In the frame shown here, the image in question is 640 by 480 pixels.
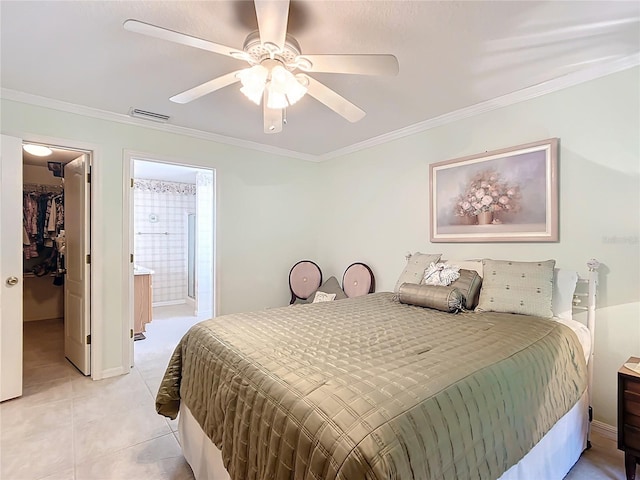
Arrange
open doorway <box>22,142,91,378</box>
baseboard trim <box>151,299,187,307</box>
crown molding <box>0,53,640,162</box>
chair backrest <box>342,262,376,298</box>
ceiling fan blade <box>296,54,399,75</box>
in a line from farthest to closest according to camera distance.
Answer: baseboard trim <box>151,299,187,307</box>, chair backrest <box>342,262,376,298</box>, open doorway <box>22,142,91,378</box>, crown molding <box>0,53,640,162</box>, ceiling fan blade <box>296,54,399,75</box>

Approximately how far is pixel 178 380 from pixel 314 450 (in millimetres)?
1372

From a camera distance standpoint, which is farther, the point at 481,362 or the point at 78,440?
the point at 78,440

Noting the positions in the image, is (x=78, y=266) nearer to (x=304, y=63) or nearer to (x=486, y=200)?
(x=304, y=63)

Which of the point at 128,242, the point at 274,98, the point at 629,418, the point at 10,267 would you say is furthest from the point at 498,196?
the point at 10,267

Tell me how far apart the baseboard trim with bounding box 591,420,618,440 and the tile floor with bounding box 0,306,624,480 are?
0.06m

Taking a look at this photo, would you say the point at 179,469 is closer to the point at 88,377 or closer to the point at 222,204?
the point at 88,377

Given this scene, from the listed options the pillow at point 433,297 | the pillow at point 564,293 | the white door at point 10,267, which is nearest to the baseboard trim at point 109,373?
the white door at point 10,267

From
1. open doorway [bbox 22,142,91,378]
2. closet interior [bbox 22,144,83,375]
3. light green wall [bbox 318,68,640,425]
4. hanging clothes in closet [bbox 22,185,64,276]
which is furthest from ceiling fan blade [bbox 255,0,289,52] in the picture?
hanging clothes in closet [bbox 22,185,64,276]

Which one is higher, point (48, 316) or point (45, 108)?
point (45, 108)

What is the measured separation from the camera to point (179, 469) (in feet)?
6.07

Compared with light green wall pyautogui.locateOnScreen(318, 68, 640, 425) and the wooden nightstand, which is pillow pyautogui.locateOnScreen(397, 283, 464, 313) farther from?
the wooden nightstand

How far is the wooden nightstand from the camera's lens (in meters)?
1.69

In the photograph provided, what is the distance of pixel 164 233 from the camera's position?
6.29 meters

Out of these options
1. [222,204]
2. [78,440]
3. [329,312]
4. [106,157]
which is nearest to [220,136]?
[222,204]
